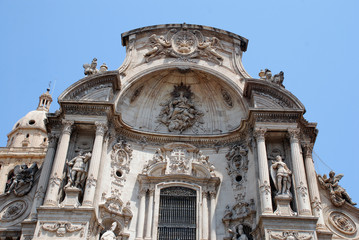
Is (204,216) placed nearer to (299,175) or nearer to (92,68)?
(299,175)

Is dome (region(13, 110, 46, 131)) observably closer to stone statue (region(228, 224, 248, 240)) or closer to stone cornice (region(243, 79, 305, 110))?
stone cornice (region(243, 79, 305, 110))

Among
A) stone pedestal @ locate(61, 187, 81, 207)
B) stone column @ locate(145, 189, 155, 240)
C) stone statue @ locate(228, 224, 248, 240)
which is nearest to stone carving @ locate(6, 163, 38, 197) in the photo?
stone pedestal @ locate(61, 187, 81, 207)

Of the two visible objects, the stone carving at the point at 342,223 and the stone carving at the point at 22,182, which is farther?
the stone carving at the point at 22,182

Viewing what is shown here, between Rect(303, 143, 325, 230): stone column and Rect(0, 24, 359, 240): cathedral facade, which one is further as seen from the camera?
Rect(303, 143, 325, 230): stone column

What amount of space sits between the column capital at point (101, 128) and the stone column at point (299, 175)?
758cm

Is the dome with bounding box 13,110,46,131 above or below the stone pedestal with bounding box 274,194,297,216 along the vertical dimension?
above

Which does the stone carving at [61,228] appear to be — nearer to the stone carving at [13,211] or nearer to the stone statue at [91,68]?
the stone carving at [13,211]

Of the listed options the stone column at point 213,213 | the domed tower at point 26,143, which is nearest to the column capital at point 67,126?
the stone column at point 213,213

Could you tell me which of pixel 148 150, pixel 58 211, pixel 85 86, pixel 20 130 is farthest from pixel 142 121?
pixel 20 130

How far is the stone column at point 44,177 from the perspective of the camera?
16594mm

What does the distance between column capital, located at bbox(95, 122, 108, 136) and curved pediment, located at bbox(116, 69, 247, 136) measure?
1.88m

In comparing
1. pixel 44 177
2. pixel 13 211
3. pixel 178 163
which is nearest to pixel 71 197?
pixel 44 177

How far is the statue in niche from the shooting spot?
16547 mm

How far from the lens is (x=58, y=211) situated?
15328 millimetres
